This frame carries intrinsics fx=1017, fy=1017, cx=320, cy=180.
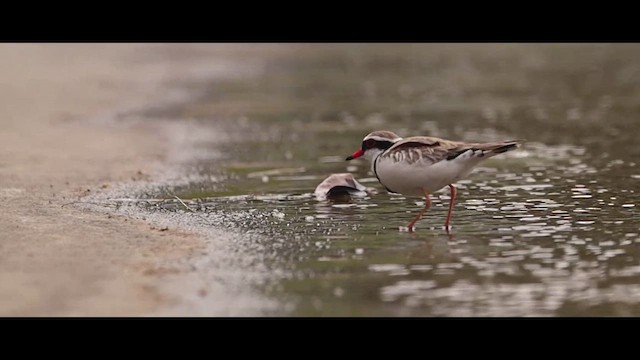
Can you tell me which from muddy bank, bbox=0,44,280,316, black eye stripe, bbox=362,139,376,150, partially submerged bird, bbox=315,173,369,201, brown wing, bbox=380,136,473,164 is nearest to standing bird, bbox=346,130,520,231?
brown wing, bbox=380,136,473,164

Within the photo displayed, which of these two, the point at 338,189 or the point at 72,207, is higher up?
the point at 338,189

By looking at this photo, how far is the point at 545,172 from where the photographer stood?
14156 millimetres

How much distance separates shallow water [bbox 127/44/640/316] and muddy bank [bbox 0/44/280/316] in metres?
0.82

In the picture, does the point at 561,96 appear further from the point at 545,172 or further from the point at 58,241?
the point at 58,241

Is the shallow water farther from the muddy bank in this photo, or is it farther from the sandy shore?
the sandy shore


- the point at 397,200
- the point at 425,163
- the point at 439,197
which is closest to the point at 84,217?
the point at 397,200

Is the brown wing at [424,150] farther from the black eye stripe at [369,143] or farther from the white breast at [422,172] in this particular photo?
the black eye stripe at [369,143]

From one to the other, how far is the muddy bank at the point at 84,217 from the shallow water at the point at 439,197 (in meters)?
0.82

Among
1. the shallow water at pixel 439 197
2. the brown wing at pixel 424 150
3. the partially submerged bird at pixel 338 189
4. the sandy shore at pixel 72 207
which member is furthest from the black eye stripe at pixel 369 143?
the sandy shore at pixel 72 207

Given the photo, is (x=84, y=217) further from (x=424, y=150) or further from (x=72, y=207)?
(x=424, y=150)

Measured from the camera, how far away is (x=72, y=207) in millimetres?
11992

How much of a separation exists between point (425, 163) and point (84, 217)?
386 centimetres

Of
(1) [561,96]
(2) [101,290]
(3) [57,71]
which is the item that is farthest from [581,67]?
(2) [101,290]

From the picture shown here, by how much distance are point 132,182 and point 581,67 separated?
68.2 ft
